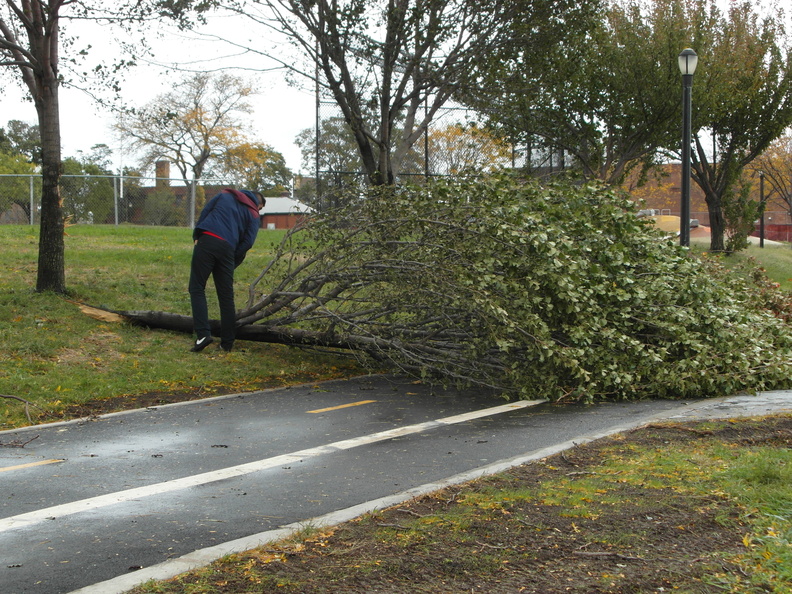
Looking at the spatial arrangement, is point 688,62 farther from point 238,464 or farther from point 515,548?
point 515,548

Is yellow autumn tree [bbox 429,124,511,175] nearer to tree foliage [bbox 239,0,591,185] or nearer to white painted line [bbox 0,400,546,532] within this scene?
tree foliage [bbox 239,0,591,185]

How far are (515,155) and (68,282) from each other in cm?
1556

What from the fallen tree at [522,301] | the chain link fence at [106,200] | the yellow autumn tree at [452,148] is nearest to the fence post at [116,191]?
the chain link fence at [106,200]

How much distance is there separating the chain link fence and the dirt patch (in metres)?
22.3

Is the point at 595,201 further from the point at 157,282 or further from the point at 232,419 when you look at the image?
the point at 157,282

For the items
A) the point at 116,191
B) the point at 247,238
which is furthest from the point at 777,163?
the point at 247,238

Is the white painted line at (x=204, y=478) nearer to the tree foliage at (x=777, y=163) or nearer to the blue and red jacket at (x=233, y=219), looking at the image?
the blue and red jacket at (x=233, y=219)

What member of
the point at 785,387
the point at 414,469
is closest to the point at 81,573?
the point at 414,469

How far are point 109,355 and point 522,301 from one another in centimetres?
454

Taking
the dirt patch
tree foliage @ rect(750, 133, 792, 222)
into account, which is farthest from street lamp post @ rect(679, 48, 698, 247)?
tree foliage @ rect(750, 133, 792, 222)

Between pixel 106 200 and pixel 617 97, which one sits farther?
pixel 106 200

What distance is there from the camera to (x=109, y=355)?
902 cm

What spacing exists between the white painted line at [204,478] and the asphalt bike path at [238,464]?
0.04ft

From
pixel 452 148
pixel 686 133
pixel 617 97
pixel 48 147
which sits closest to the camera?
pixel 48 147
